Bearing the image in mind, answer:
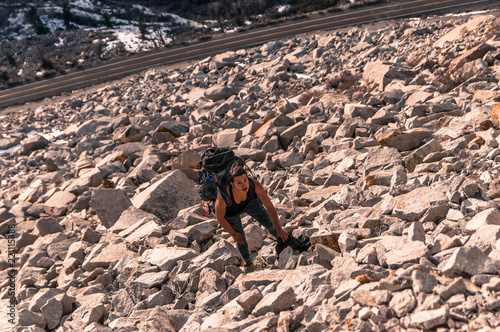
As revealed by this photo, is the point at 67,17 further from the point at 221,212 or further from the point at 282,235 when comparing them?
the point at 282,235

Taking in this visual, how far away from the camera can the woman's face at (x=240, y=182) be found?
4414mm

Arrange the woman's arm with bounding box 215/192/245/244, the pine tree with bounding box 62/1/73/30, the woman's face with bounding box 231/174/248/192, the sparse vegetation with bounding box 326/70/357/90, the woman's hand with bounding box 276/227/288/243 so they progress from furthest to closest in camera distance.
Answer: the pine tree with bounding box 62/1/73/30 → the sparse vegetation with bounding box 326/70/357/90 → the woman's hand with bounding box 276/227/288/243 → the woman's arm with bounding box 215/192/245/244 → the woman's face with bounding box 231/174/248/192

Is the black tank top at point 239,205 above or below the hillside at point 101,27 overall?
below

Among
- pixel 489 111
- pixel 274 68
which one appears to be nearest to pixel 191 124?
pixel 274 68

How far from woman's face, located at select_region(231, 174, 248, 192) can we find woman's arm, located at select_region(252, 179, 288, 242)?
0.89 feet

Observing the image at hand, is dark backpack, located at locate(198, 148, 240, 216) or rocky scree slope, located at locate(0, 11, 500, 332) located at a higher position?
dark backpack, located at locate(198, 148, 240, 216)

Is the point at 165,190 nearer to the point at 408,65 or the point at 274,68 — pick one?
the point at 408,65

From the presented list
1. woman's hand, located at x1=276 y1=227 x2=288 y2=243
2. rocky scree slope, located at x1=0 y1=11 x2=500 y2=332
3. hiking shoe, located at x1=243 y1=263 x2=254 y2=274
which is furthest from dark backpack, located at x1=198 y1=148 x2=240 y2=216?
rocky scree slope, located at x1=0 y1=11 x2=500 y2=332

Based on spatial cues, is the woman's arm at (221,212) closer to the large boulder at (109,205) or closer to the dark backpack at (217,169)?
the dark backpack at (217,169)

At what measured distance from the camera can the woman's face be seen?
441cm

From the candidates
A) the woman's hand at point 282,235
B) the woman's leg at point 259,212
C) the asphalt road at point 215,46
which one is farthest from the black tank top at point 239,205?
the asphalt road at point 215,46

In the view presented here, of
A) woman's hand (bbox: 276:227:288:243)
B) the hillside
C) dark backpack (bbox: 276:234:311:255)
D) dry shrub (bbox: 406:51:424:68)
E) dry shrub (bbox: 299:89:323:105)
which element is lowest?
dark backpack (bbox: 276:234:311:255)

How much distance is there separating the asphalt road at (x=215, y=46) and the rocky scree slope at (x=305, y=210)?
9.11 metres

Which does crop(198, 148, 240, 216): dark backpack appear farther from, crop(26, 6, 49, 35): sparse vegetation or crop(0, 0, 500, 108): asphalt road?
crop(26, 6, 49, 35): sparse vegetation
